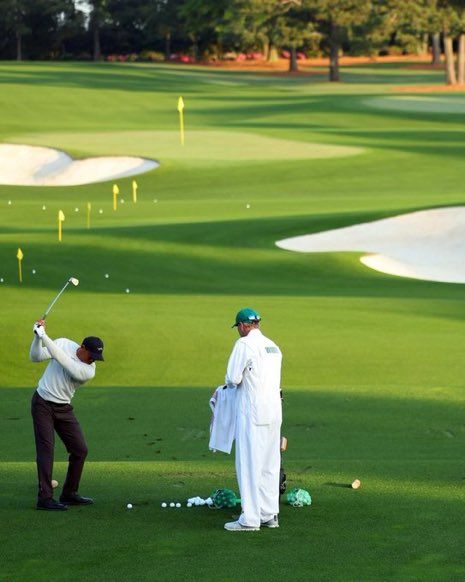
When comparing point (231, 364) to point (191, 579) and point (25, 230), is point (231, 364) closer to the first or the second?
point (191, 579)

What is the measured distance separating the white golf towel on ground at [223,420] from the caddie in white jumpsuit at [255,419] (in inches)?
6.9

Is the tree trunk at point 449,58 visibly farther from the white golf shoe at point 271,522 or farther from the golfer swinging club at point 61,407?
the white golf shoe at point 271,522

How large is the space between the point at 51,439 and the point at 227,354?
992cm

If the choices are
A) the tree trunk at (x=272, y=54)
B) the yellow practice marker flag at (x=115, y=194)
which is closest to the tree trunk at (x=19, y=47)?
the tree trunk at (x=272, y=54)

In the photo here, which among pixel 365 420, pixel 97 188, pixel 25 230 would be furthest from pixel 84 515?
pixel 97 188

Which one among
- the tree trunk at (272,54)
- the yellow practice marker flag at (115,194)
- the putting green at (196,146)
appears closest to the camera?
the yellow practice marker flag at (115,194)

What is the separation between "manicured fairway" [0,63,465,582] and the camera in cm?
1124

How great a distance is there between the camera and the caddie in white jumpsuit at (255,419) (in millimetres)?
11500

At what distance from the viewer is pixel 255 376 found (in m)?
11.5

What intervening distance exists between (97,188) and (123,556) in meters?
41.5

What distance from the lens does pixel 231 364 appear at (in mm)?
11477

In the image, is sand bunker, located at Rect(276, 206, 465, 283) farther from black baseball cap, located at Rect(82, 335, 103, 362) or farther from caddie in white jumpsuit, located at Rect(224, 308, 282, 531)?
caddie in white jumpsuit, located at Rect(224, 308, 282, 531)

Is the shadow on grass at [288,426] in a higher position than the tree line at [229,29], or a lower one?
lower

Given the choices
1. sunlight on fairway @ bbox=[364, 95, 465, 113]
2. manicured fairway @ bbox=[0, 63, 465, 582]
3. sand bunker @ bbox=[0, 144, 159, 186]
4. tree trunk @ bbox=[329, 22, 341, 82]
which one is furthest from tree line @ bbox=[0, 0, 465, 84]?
sand bunker @ bbox=[0, 144, 159, 186]
